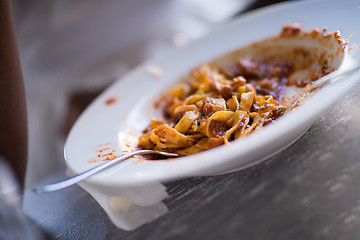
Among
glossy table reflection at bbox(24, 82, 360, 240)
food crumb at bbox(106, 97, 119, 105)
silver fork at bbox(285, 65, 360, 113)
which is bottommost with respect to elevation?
glossy table reflection at bbox(24, 82, 360, 240)

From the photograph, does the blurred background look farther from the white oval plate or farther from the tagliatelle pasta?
the tagliatelle pasta

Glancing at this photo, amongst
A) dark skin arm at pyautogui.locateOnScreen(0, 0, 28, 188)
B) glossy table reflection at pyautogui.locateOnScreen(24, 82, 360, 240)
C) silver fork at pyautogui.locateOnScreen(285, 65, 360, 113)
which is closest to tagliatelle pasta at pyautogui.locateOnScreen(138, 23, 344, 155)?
silver fork at pyautogui.locateOnScreen(285, 65, 360, 113)

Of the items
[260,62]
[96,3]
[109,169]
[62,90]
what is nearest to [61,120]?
[62,90]

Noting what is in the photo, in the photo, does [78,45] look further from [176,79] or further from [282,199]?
[282,199]

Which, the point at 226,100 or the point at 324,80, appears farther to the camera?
the point at 226,100

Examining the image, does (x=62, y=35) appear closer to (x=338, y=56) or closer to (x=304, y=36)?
(x=304, y=36)

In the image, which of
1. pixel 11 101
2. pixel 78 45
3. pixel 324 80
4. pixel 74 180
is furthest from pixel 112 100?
pixel 78 45

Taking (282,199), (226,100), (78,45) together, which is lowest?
(282,199)

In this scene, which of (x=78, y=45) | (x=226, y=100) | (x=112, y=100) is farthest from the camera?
(x=78, y=45)
